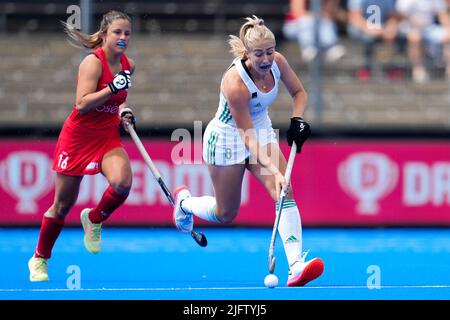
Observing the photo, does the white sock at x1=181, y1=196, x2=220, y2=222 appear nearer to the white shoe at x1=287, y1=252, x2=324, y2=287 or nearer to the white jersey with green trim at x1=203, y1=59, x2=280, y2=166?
the white jersey with green trim at x1=203, y1=59, x2=280, y2=166

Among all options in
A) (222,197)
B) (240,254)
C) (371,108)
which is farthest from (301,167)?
(222,197)

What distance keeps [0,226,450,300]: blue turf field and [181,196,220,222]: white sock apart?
46 centimetres

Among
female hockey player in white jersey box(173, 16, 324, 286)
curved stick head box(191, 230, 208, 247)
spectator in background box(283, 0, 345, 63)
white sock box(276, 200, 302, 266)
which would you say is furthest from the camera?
spectator in background box(283, 0, 345, 63)


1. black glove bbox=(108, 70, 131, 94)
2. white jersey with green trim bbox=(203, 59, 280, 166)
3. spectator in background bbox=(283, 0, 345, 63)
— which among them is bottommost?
white jersey with green trim bbox=(203, 59, 280, 166)

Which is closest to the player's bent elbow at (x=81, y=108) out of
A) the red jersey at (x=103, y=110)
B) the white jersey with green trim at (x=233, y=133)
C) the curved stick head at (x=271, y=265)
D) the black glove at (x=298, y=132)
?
the red jersey at (x=103, y=110)

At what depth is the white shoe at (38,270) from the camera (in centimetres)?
793

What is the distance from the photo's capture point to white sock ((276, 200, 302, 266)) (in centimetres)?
741

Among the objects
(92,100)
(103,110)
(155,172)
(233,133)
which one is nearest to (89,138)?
(103,110)

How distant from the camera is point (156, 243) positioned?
11320 millimetres

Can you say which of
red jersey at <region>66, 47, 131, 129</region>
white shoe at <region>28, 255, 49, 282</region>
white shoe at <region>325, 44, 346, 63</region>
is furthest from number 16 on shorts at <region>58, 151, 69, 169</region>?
white shoe at <region>325, 44, 346, 63</region>

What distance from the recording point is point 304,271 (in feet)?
23.6

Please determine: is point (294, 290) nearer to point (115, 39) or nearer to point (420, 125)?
point (115, 39)

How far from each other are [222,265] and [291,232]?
1878mm

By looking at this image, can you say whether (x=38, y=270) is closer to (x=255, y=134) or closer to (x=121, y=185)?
(x=121, y=185)
